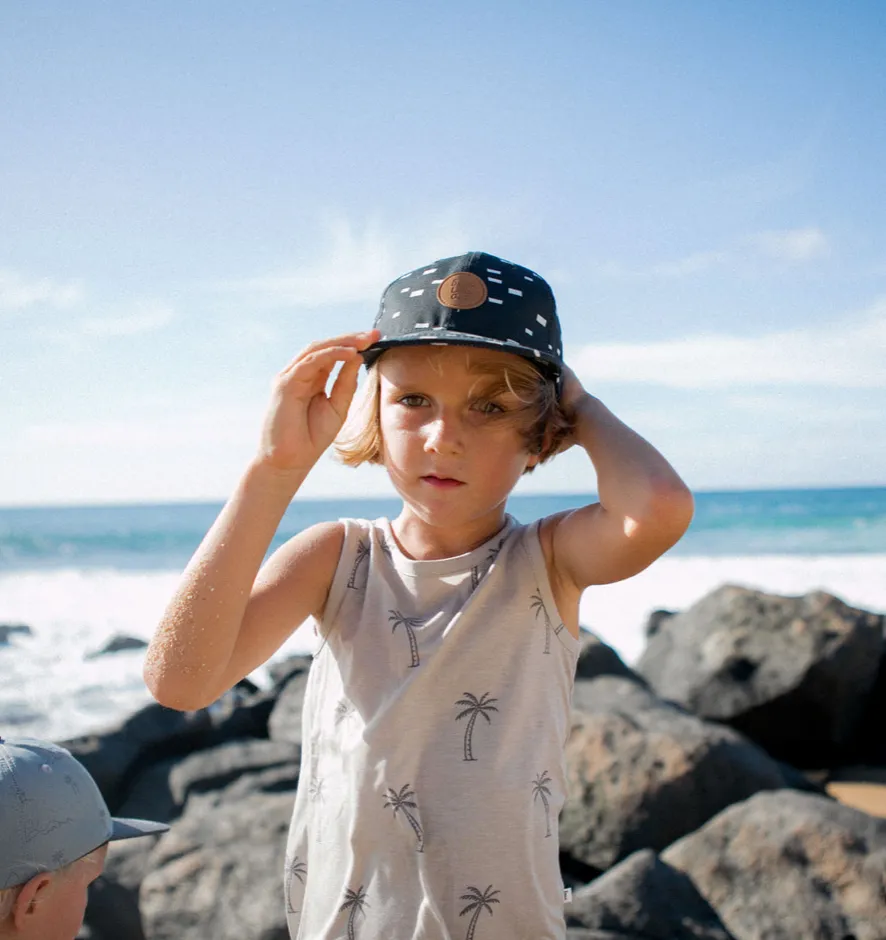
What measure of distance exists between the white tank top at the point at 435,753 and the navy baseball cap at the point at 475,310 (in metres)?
0.39

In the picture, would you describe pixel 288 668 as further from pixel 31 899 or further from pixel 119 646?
pixel 31 899

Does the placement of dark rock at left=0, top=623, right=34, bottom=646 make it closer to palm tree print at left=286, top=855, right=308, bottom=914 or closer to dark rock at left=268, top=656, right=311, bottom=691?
dark rock at left=268, top=656, right=311, bottom=691

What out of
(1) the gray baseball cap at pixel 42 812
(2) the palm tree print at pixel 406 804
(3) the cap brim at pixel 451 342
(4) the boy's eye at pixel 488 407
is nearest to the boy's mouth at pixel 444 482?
(4) the boy's eye at pixel 488 407

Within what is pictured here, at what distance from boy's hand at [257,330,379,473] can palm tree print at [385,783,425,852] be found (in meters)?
0.60

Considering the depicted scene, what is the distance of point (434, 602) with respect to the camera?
6.40 feet

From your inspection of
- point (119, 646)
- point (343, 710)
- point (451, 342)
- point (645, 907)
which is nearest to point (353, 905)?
point (343, 710)

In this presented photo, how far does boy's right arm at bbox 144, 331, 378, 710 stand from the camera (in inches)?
67.1

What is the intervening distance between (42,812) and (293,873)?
18.9 inches

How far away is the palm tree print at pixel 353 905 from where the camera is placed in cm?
172

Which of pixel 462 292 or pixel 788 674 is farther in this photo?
pixel 788 674

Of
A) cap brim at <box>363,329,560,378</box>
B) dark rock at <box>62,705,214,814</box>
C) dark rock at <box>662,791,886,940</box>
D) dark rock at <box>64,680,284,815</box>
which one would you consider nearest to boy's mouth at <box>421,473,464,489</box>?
cap brim at <box>363,329,560,378</box>

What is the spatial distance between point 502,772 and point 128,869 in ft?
8.95

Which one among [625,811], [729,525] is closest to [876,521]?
[729,525]

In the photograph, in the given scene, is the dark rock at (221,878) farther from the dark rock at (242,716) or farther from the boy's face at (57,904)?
the dark rock at (242,716)
